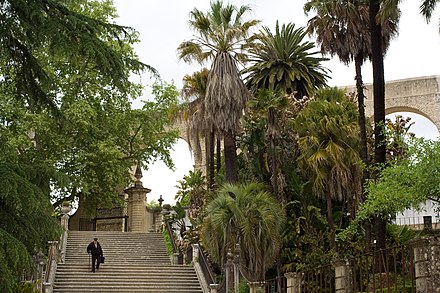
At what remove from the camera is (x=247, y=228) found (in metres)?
19.2

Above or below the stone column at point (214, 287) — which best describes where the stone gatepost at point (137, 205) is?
above

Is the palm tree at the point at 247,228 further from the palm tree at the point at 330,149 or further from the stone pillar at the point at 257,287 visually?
the palm tree at the point at 330,149

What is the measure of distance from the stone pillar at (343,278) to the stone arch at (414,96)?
26.5 m

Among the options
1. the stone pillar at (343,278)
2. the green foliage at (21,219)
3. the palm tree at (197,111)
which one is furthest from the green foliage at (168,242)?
the green foliage at (21,219)

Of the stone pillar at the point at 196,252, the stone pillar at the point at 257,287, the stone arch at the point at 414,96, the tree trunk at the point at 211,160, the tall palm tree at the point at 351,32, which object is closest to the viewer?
the stone pillar at the point at 257,287

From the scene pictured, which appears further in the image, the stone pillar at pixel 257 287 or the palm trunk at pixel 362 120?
the palm trunk at pixel 362 120

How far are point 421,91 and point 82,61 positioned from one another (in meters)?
30.7

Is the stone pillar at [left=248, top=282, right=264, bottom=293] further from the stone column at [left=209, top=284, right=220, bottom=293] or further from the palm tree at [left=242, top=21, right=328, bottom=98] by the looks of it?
the palm tree at [left=242, top=21, right=328, bottom=98]

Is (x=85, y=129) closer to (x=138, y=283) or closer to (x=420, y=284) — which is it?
(x=138, y=283)

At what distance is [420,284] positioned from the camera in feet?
36.4

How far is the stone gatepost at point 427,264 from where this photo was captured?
10766mm

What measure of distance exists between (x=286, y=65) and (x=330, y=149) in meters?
6.41

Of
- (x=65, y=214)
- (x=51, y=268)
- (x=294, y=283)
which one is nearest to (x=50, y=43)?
(x=294, y=283)

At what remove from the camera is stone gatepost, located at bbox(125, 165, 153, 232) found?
117 feet
